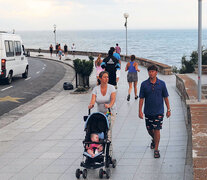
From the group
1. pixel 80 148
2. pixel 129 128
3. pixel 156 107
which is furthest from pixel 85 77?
pixel 156 107

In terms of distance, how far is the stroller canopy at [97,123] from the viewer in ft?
26.3

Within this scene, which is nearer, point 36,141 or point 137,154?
point 137,154

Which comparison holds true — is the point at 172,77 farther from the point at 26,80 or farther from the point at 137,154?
the point at 137,154

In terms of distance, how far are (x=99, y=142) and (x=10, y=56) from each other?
1738cm

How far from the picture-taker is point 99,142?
778 centimetres

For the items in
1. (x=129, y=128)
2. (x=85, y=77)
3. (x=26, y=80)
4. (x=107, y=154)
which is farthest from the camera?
(x=26, y=80)

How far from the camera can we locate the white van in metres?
23.2

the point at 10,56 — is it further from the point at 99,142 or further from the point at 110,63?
the point at 99,142

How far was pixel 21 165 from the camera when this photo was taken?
891 centimetres

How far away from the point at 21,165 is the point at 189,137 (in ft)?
12.8

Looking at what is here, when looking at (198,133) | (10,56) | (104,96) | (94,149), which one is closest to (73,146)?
(104,96)

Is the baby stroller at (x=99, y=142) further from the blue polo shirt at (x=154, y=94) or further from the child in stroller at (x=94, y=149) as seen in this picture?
the blue polo shirt at (x=154, y=94)

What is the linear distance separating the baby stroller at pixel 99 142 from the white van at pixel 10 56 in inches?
624

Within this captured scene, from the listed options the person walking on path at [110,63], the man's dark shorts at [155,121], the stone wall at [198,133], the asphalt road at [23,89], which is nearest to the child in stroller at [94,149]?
the man's dark shorts at [155,121]
